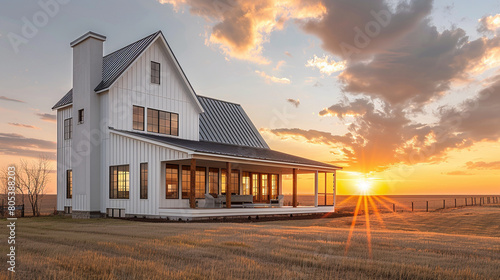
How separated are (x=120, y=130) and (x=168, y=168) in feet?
10.9

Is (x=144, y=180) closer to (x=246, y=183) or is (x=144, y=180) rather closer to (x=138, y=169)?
(x=138, y=169)

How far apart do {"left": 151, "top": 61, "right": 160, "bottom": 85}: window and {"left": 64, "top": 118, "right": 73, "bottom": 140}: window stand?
240 inches

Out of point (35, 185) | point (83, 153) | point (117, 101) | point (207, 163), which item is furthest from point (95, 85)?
point (35, 185)

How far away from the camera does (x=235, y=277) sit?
273 inches

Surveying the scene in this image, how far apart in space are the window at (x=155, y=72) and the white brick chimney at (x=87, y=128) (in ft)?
9.62

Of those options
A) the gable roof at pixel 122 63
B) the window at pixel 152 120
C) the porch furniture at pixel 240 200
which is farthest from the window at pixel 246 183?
the window at pixel 152 120

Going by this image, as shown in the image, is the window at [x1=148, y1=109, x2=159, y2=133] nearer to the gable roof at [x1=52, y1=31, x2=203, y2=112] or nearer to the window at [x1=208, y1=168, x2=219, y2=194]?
Result: the gable roof at [x1=52, y1=31, x2=203, y2=112]

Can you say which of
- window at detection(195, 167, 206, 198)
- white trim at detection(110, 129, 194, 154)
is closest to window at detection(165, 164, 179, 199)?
window at detection(195, 167, 206, 198)

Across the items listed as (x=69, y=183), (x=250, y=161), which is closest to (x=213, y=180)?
(x=250, y=161)

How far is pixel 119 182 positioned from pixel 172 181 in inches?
113

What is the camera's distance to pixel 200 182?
2584cm

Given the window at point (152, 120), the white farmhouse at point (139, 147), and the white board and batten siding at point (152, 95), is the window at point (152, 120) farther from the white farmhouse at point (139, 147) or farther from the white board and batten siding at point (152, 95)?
the white board and batten siding at point (152, 95)

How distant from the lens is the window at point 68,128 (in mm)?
26938

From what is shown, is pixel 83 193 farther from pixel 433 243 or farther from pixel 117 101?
pixel 433 243
